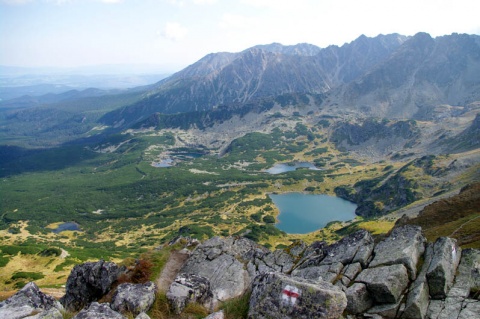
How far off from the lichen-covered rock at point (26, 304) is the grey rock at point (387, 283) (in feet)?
56.5

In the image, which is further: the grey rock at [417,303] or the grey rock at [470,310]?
the grey rock at [417,303]

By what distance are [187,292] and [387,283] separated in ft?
40.9

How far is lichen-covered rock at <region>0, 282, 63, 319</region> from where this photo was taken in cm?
1653

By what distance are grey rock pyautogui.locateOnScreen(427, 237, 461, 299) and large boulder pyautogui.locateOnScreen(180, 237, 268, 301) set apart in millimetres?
13881

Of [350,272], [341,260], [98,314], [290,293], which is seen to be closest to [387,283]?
[350,272]

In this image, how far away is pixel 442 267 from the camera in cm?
1783

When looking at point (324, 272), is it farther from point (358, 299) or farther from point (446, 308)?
point (446, 308)

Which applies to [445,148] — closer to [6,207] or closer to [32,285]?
[32,285]

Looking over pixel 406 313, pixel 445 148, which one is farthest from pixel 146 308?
pixel 445 148

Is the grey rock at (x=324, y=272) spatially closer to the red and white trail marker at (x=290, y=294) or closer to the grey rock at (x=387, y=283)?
the grey rock at (x=387, y=283)

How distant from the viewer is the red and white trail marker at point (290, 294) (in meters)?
15.0

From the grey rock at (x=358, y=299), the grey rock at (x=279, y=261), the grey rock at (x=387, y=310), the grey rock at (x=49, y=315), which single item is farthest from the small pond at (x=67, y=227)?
the grey rock at (x=387, y=310)

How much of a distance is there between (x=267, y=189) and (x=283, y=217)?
41270 mm

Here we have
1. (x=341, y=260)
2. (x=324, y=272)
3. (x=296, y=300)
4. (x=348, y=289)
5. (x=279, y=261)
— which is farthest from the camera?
(x=279, y=261)
